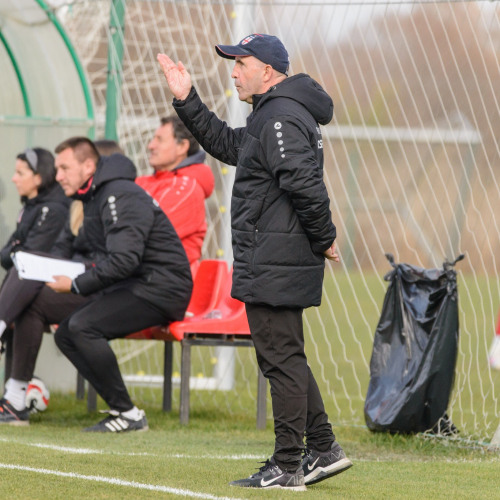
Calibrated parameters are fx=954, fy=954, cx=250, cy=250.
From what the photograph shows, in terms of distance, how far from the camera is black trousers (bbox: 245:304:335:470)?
3715mm

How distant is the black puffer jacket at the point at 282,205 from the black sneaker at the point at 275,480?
658 millimetres

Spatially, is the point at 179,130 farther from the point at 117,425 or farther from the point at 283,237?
the point at 283,237

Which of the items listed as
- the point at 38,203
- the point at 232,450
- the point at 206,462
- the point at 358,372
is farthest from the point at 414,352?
the point at 358,372

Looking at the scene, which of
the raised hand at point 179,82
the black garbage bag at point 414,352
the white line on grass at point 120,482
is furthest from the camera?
the black garbage bag at point 414,352

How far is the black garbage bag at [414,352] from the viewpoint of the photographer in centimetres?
516

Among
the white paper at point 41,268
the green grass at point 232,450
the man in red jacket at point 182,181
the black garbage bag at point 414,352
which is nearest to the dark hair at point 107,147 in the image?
the man in red jacket at point 182,181

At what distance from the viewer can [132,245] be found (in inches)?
212

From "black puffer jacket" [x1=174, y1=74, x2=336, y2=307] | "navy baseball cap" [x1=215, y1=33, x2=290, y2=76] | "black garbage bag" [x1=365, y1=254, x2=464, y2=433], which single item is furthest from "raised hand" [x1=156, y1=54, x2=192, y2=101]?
"black garbage bag" [x1=365, y1=254, x2=464, y2=433]

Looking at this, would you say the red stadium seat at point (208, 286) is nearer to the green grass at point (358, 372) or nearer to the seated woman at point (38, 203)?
the green grass at point (358, 372)

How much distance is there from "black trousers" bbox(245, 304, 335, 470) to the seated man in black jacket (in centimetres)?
180

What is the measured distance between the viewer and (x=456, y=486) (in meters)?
4.03

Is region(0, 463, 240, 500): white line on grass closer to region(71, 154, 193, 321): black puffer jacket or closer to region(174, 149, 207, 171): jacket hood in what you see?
region(71, 154, 193, 321): black puffer jacket

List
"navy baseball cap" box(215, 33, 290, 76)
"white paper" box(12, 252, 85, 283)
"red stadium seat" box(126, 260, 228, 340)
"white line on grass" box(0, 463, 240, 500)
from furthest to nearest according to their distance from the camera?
"red stadium seat" box(126, 260, 228, 340)
"white paper" box(12, 252, 85, 283)
"navy baseball cap" box(215, 33, 290, 76)
"white line on grass" box(0, 463, 240, 500)

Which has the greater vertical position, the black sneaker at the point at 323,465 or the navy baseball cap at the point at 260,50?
the navy baseball cap at the point at 260,50
